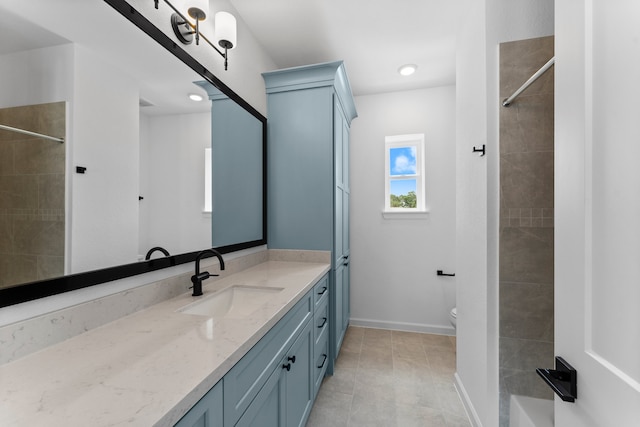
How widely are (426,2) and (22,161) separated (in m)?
2.24

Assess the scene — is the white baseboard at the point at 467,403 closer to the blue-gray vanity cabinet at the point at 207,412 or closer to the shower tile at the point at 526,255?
the shower tile at the point at 526,255

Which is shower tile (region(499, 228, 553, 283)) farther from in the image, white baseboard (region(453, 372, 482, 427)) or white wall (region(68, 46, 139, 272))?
white wall (region(68, 46, 139, 272))

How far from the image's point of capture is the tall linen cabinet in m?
2.06

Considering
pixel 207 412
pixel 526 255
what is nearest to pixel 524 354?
pixel 526 255

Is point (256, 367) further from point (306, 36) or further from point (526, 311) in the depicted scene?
point (306, 36)

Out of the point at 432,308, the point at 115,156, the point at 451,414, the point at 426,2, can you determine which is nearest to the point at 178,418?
the point at 115,156

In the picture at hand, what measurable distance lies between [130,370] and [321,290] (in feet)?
4.19

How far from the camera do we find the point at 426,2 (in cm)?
174

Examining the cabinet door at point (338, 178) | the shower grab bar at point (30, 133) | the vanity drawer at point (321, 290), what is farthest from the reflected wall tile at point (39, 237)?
the cabinet door at point (338, 178)

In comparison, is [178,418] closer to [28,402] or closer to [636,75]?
[28,402]

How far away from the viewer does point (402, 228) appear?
2898 millimetres

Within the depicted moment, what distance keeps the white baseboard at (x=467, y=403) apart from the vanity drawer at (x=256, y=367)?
123 centimetres

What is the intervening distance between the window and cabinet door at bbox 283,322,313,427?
6.04 ft

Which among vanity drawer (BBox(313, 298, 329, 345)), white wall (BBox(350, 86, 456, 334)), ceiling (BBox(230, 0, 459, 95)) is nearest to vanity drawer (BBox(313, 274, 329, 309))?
vanity drawer (BBox(313, 298, 329, 345))
